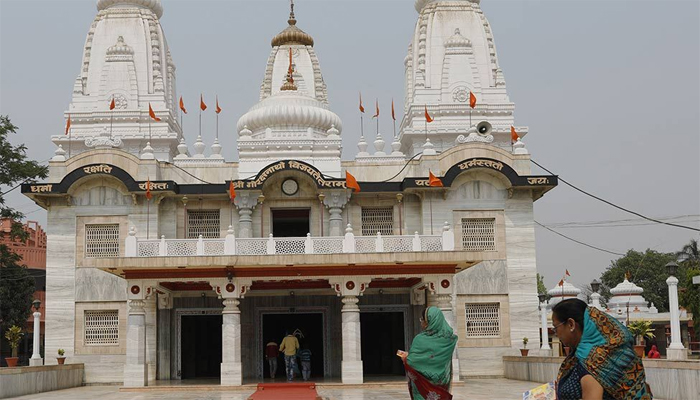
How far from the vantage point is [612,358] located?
15.6ft

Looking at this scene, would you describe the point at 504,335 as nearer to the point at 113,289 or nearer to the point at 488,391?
the point at 488,391

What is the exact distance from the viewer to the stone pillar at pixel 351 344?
22312 mm

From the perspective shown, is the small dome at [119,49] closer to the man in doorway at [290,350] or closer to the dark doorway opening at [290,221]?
the dark doorway opening at [290,221]

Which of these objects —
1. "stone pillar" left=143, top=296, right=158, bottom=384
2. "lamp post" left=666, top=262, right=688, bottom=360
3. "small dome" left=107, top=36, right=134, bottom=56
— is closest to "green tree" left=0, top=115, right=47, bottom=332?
"small dome" left=107, top=36, right=134, bottom=56

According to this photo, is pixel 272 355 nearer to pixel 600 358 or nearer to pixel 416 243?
pixel 416 243

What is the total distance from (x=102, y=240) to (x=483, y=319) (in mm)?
11512

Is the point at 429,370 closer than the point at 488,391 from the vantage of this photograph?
Yes

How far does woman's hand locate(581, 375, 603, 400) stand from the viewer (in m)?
4.72

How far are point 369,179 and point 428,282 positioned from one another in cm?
519

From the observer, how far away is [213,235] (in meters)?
26.5

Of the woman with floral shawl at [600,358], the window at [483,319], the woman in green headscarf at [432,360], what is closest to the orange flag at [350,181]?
the window at [483,319]

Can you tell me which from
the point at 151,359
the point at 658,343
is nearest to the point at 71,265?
the point at 151,359

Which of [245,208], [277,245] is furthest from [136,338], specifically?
[245,208]

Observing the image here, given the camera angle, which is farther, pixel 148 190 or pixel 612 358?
pixel 148 190
